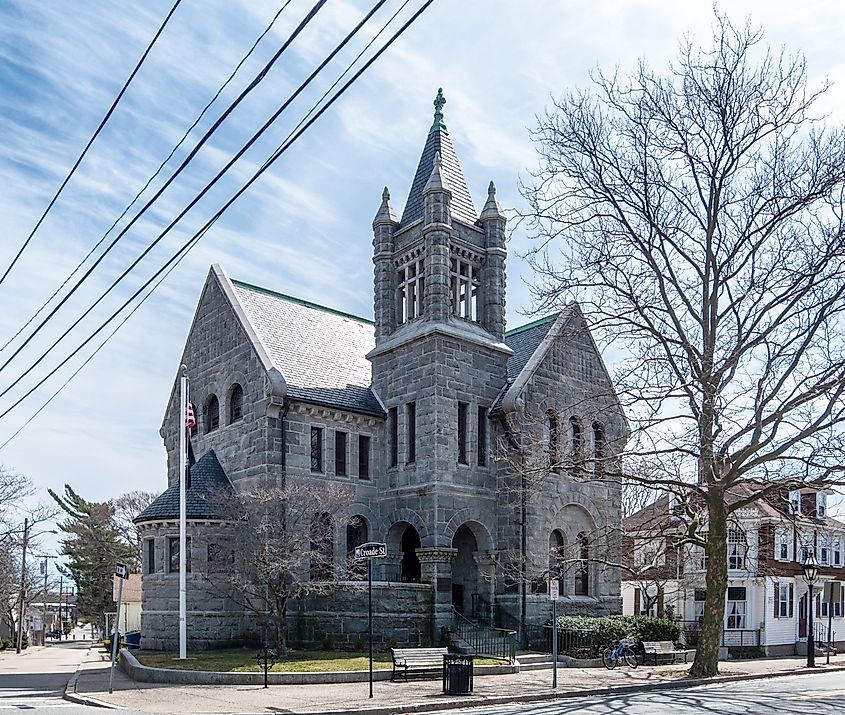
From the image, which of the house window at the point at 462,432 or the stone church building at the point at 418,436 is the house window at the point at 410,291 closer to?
the stone church building at the point at 418,436

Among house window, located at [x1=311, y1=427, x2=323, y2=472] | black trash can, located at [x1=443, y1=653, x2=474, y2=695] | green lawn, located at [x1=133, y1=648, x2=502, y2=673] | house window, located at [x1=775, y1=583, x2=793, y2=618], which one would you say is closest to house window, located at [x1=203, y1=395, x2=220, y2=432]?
house window, located at [x1=311, y1=427, x2=323, y2=472]

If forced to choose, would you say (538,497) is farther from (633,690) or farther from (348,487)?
(633,690)

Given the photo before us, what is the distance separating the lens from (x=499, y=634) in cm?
2998

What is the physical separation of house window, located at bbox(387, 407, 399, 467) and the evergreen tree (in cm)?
3750

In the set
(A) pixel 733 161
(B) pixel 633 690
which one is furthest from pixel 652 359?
(B) pixel 633 690

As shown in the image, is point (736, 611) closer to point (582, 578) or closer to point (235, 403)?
point (582, 578)

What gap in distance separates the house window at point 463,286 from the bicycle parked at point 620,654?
13.0m

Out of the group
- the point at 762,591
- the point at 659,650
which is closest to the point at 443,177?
the point at 659,650

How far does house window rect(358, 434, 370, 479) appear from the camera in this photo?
1366 inches

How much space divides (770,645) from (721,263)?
23.8m

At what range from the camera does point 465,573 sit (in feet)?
116

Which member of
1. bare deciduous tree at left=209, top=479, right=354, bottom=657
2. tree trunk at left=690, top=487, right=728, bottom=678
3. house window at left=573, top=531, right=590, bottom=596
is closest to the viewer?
tree trunk at left=690, top=487, right=728, bottom=678

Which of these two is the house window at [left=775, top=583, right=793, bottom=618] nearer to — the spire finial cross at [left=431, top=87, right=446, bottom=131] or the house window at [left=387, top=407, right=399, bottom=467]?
the house window at [left=387, top=407, right=399, bottom=467]

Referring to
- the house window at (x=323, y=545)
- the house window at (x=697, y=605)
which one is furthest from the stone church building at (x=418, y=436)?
the house window at (x=697, y=605)
